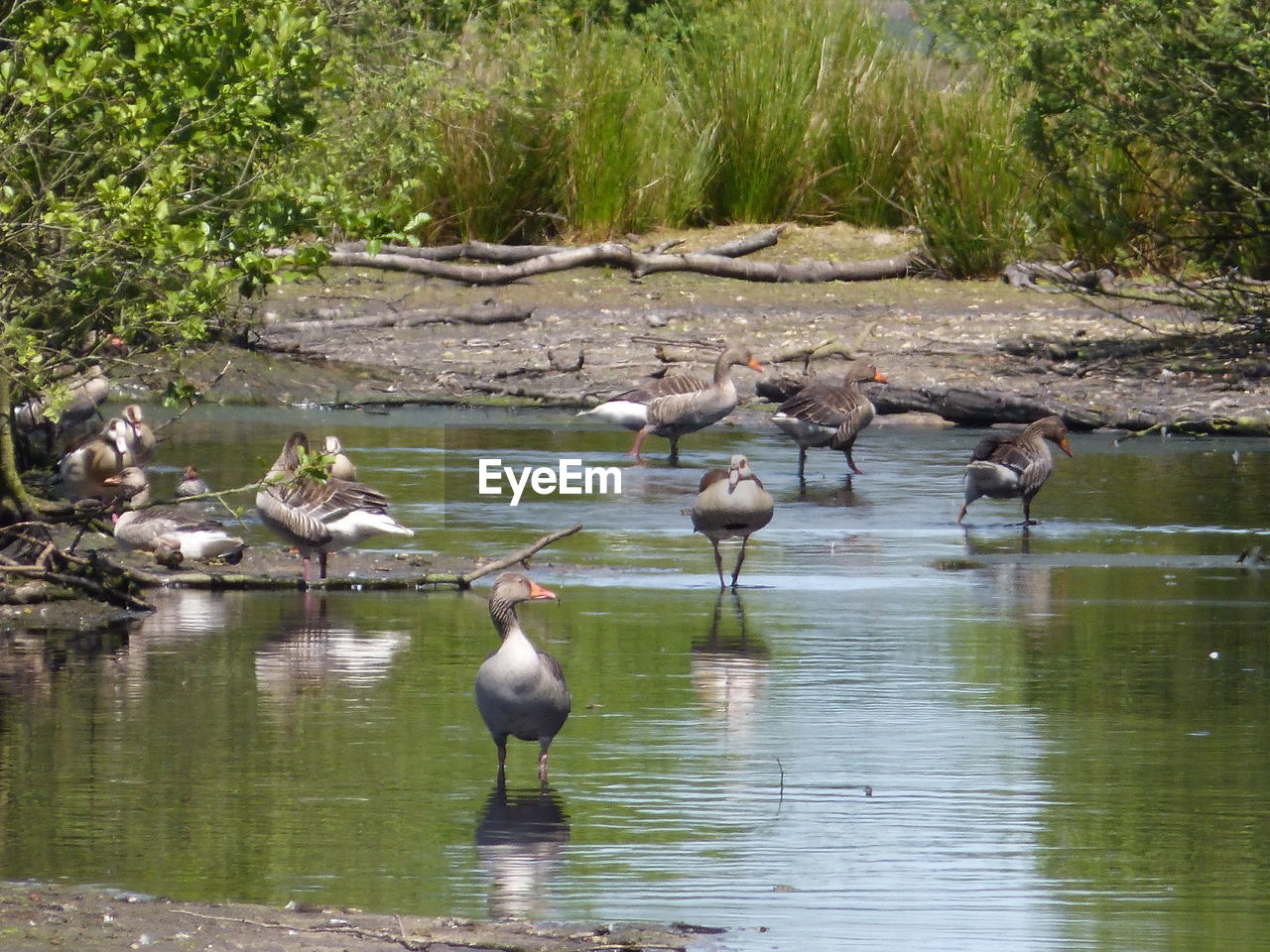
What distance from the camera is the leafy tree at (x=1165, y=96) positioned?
19.4m

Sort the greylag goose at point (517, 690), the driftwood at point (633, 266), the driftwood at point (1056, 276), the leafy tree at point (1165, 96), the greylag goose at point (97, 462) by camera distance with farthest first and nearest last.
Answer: the driftwood at point (633, 266), the driftwood at point (1056, 276), the leafy tree at point (1165, 96), the greylag goose at point (97, 462), the greylag goose at point (517, 690)

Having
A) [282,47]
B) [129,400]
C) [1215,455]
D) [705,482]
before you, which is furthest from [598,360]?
[282,47]

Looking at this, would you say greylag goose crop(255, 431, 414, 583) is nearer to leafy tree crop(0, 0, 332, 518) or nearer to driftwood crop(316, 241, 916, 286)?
leafy tree crop(0, 0, 332, 518)

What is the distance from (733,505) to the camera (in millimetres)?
12797

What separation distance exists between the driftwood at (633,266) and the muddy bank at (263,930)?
66.9ft

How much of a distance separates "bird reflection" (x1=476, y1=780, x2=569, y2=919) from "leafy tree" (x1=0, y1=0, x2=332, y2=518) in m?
3.32

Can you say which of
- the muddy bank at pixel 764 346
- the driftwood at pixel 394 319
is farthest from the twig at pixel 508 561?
the driftwood at pixel 394 319

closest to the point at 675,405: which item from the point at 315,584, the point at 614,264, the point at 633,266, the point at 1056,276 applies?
the point at 1056,276

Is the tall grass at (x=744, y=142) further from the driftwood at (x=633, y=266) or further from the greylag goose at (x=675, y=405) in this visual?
the greylag goose at (x=675, y=405)

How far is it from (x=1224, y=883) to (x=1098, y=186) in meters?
15.7

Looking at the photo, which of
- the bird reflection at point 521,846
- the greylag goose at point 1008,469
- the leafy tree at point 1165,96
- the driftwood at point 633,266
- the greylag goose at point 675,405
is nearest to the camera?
the bird reflection at point 521,846

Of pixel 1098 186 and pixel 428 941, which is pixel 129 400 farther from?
pixel 428 941

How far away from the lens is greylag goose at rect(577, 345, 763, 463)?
19625mm

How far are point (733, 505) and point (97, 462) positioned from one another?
A: 555cm
